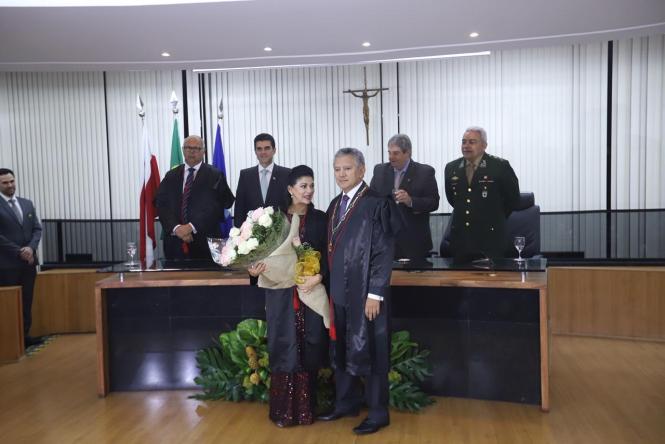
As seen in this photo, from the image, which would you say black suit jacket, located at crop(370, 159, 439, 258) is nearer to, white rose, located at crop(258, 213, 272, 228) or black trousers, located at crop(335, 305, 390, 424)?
black trousers, located at crop(335, 305, 390, 424)

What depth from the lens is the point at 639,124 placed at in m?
7.17

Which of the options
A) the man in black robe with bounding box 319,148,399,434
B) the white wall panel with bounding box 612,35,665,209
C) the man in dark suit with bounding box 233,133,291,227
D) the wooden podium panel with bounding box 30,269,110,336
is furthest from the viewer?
the white wall panel with bounding box 612,35,665,209

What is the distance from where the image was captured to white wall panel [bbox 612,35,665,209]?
23.1ft

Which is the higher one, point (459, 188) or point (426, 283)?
point (459, 188)

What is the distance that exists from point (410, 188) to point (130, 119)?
459 cm

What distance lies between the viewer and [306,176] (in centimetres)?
375

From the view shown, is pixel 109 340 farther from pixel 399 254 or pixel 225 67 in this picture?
pixel 225 67

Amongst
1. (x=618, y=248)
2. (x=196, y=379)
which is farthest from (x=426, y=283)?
(x=618, y=248)

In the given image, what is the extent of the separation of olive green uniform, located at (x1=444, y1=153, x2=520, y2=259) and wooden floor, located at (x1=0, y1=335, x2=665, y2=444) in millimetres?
1068

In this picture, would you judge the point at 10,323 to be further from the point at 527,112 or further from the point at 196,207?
the point at 527,112

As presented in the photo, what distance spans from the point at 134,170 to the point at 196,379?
→ 174 inches

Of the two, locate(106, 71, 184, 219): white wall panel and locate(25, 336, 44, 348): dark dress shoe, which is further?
locate(106, 71, 184, 219): white wall panel

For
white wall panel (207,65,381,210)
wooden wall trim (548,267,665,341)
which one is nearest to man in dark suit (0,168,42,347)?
white wall panel (207,65,381,210)

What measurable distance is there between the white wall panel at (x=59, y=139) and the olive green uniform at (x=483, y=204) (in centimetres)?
496
